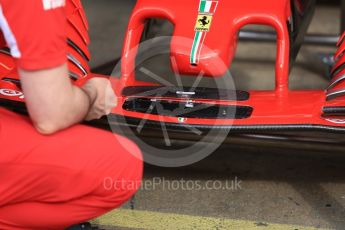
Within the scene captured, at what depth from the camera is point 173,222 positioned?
7.28ft

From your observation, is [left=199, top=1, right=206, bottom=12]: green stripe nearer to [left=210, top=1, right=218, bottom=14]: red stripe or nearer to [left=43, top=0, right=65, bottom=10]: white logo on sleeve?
[left=210, top=1, right=218, bottom=14]: red stripe

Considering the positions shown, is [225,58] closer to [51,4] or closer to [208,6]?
[208,6]

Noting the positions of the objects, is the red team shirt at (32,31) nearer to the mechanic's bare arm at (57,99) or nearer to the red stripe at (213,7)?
Answer: the mechanic's bare arm at (57,99)

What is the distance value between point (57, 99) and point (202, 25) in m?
1.03

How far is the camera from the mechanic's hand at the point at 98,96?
1.66 meters

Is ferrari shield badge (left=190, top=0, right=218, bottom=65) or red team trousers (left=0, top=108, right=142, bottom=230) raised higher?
ferrari shield badge (left=190, top=0, right=218, bottom=65)

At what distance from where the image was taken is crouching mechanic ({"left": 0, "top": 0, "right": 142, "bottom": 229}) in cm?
143

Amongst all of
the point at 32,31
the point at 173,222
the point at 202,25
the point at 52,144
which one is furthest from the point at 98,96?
the point at 202,25

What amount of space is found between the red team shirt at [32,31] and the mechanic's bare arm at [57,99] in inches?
1.0

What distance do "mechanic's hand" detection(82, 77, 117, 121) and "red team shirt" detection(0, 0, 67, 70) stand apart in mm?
218

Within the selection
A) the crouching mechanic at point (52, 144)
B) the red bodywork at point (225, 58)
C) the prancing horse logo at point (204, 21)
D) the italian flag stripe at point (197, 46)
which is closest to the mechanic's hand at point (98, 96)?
the crouching mechanic at point (52, 144)

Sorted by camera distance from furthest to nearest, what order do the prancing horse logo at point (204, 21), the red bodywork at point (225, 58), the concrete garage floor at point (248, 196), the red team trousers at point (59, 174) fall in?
the prancing horse logo at point (204, 21) → the concrete garage floor at point (248, 196) → the red bodywork at point (225, 58) → the red team trousers at point (59, 174)

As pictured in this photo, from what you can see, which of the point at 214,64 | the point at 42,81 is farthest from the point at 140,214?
the point at 42,81

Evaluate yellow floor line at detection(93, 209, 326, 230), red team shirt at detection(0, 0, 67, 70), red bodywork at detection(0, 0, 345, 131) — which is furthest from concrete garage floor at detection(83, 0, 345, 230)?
red team shirt at detection(0, 0, 67, 70)
